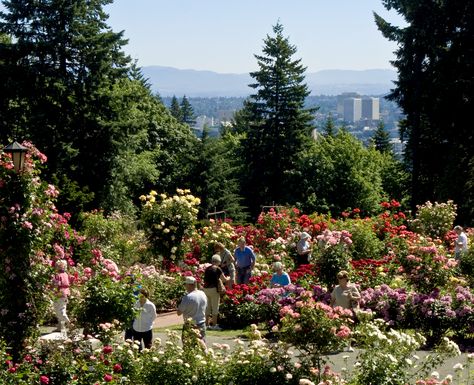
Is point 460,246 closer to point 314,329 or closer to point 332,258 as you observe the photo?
point 332,258

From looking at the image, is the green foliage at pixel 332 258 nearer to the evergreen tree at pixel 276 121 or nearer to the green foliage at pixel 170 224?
the green foliage at pixel 170 224

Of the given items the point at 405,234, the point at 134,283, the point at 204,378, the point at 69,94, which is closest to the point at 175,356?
the point at 204,378

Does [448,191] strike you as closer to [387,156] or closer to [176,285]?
[176,285]

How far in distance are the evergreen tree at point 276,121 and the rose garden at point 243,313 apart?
89.2 ft

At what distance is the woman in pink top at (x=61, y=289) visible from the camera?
10.3 metres

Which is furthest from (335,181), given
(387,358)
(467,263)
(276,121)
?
(387,358)

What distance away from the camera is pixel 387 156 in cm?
6375

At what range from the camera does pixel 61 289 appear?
10.7 metres

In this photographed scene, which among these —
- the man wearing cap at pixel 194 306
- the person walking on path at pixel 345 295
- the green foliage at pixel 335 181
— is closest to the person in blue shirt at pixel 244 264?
the person walking on path at pixel 345 295

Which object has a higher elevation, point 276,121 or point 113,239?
point 276,121

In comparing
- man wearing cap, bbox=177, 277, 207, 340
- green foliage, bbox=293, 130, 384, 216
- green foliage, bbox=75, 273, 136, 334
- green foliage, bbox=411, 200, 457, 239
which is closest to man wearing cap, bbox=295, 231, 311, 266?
green foliage, bbox=411, 200, 457, 239

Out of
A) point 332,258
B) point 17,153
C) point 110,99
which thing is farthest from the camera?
point 110,99

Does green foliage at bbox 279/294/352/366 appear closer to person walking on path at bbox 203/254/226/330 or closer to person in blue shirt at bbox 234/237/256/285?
person walking on path at bbox 203/254/226/330

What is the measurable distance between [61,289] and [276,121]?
34879 mm
